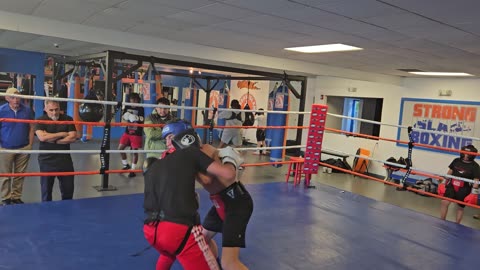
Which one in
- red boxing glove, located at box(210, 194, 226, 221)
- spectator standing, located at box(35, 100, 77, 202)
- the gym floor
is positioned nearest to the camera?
red boxing glove, located at box(210, 194, 226, 221)

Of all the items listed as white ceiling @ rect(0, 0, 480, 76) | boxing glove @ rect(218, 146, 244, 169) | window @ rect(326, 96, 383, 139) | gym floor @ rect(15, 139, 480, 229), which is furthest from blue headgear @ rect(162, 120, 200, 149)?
window @ rect(326, 96, 383, 139)

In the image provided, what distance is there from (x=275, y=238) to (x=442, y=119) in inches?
229

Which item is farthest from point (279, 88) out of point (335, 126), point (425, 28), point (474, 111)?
point (425, 28)

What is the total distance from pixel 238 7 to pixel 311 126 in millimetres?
1925

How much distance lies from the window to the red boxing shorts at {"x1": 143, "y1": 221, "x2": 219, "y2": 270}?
7.59 m

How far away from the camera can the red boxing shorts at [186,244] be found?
5.07 feet

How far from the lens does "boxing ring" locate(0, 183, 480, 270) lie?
2.31 meters

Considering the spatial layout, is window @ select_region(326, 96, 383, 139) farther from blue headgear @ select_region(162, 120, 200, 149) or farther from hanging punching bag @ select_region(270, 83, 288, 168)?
blue headgear @ select_region(162, 120, 200, 149)

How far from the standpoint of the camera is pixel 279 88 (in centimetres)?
743

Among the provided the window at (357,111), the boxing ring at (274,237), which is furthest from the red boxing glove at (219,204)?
the window at (357,111)

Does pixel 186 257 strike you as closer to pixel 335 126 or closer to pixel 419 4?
pixel 419 4

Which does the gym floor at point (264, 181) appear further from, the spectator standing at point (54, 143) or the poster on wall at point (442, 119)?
the poster on wall at point (442, 119)

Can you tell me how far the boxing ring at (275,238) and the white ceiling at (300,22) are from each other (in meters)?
1.67

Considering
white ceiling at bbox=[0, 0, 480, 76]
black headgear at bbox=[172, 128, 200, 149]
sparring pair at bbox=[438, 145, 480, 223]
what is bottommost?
sparring pair at bbox=[438, 145, 480, 223]
